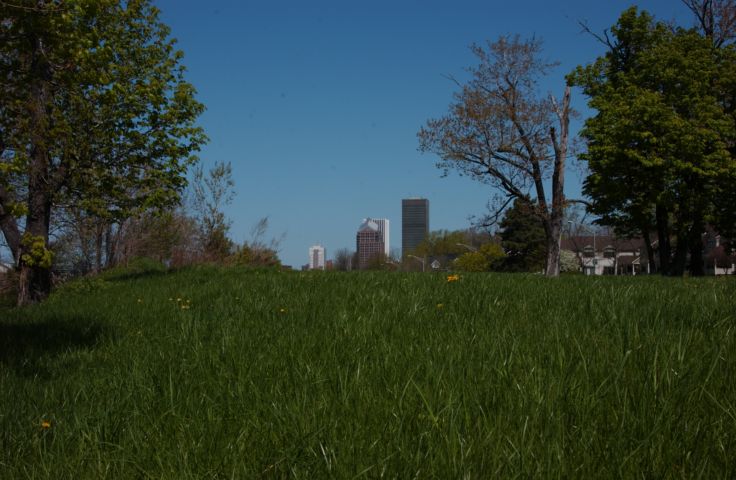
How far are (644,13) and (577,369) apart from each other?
115 feet

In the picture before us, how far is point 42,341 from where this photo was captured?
260 inches

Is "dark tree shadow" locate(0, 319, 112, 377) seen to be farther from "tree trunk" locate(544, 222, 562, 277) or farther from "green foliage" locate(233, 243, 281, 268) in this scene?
"tree trunk" locate(544, 222, 562, 277)

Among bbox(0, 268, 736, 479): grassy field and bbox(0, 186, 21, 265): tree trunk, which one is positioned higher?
bbox(0, 186, 21, 265): tree trunk

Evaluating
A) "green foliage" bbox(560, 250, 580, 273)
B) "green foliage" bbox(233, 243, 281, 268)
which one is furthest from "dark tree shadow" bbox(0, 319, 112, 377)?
"green foliage" bbox(560, 250, 580, 273)

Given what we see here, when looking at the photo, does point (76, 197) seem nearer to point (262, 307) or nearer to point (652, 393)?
point (262, 307)

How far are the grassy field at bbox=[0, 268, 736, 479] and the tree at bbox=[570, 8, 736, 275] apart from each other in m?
25.5

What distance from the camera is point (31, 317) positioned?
9125 millimetres

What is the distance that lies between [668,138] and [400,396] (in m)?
29.6

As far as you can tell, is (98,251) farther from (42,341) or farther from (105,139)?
(42,341)

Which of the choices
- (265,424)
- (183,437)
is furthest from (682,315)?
(183,437)

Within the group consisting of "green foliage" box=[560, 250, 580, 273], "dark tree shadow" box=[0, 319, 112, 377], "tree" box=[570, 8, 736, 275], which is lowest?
"dark tree shadow" box=[0, 319, 112, 377]

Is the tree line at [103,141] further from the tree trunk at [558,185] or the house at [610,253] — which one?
the house at [610,253]

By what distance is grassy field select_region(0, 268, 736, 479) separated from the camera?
88.5 inches

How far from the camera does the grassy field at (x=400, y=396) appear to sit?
225 cm
